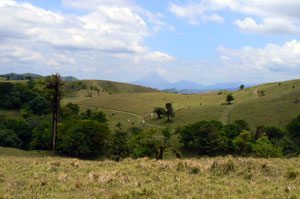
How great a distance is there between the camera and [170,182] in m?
13.4

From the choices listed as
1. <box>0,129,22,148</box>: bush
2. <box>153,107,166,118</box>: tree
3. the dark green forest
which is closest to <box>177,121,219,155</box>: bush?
the dark green forest

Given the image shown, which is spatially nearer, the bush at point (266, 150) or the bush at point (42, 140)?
the bush at point (266, 150)

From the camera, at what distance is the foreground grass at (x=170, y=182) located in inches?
433

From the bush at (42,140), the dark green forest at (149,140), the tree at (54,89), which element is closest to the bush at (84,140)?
the dark green forest at (149,140)

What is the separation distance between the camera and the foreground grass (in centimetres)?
1101

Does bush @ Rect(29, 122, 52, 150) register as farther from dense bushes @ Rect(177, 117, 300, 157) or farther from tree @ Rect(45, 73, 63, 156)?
dense bushes @ Rect(177, 117, 300, 157)

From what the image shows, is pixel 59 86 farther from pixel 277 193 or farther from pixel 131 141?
pixel 277 193

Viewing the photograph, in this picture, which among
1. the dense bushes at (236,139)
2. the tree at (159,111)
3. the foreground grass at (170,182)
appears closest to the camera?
the foreground grass at (170,182)

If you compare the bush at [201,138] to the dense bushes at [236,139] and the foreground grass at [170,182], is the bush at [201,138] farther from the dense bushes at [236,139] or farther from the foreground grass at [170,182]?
the foreground grass at [170,182]

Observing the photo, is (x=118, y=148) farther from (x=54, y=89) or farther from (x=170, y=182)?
(x=170, y=182)

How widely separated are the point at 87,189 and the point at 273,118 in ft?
261

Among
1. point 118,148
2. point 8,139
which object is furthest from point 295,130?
point 8,139

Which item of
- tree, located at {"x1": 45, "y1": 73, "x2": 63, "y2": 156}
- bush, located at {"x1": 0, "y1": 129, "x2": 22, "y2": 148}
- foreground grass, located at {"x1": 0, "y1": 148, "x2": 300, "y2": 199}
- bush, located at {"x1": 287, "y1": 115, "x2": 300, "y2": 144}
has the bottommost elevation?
bush, located at {"x1": 0, "y1": 129, "x2": 22, "y2": 148}

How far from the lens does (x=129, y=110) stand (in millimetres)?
118875
